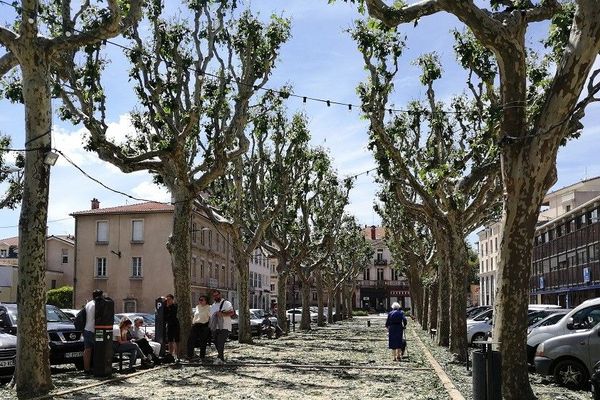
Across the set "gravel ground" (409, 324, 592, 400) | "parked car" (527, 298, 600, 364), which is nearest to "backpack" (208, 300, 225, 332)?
"gravel ground" (409, 324, 592, 400)

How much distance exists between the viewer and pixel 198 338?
18.2m

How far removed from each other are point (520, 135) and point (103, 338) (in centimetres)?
887

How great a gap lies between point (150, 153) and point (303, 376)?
7.23m

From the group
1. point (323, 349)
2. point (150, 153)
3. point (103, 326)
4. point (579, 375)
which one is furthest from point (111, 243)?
point (579, 375)

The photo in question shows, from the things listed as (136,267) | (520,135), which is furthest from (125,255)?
(520,135)

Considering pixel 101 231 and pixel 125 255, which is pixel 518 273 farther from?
pixel 101 231

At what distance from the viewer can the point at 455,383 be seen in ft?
43.7

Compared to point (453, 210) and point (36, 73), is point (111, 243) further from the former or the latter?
point (36, 73)

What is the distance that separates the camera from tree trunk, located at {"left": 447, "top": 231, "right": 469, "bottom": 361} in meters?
20.1

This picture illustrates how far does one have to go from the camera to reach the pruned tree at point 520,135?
10078 mm

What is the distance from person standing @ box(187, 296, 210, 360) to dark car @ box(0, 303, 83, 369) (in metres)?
2.73

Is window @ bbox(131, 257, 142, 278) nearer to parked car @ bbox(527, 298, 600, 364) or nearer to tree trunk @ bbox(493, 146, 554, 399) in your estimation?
parked car @ bbox(527, 298, 600, 364)

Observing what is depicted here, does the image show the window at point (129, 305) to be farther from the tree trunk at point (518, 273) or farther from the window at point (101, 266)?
the tree trunk at point (518, 273)

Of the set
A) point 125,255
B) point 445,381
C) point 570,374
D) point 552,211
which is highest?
point 552,211
